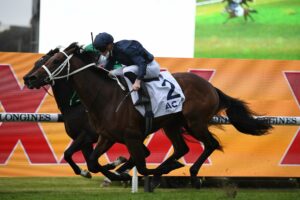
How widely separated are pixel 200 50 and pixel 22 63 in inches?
219

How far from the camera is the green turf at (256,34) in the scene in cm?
1399

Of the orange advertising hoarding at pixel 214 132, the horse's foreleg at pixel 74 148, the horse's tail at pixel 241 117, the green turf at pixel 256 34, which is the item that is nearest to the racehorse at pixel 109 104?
the horse's tail at pixel 241 117

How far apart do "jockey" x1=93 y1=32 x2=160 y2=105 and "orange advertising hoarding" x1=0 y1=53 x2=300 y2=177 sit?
6.93 feet

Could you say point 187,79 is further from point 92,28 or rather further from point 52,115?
point 92,28

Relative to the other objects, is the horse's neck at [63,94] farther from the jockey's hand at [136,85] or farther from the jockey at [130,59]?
the jockey's hand at [136,85]

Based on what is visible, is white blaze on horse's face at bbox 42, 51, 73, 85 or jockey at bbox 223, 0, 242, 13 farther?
jockey at bbox 223, 0, 242, 13

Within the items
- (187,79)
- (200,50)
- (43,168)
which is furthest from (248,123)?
(200,50)

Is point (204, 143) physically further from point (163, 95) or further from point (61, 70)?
point (61, 70)

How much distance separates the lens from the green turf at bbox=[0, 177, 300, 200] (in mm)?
7629

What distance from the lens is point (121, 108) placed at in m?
6.91

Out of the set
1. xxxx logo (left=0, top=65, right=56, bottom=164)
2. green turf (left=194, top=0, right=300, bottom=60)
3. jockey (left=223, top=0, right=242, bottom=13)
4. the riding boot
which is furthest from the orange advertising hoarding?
jockey (left=223, top=0, right=242, bottom=13)

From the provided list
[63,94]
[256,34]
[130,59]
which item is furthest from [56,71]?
[256,34]

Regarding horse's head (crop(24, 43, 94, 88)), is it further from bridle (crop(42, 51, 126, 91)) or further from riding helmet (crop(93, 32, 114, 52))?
riding helmet (crop(93, 32, 114, 52))

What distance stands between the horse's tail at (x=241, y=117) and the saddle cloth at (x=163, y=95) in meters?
0.87
